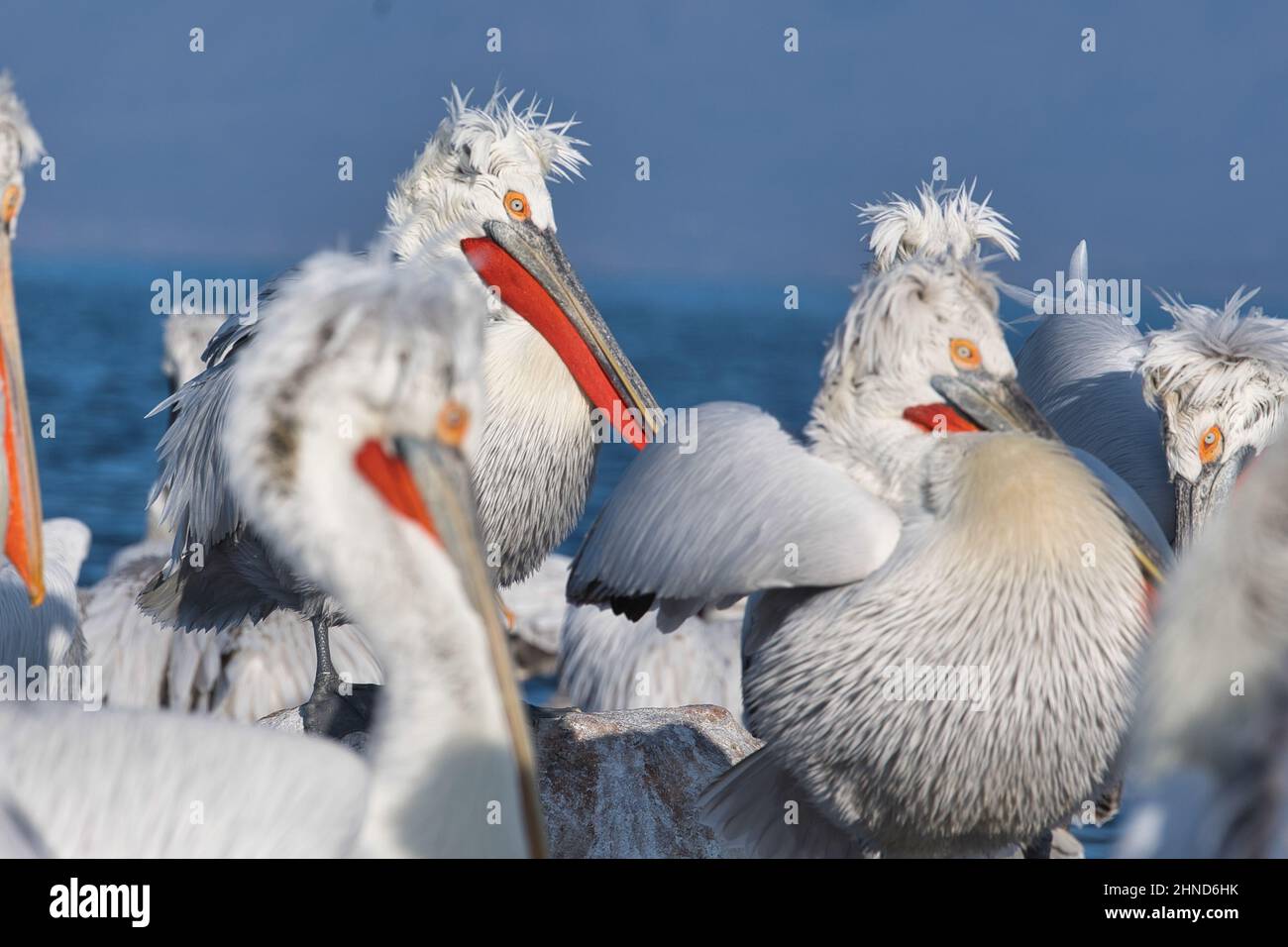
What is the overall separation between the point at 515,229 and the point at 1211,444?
2275 mm

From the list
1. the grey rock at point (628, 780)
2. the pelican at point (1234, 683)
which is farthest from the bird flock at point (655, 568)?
the grey rock at point (628, 780)

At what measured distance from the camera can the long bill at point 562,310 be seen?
5320mm

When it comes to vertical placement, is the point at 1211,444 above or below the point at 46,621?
above

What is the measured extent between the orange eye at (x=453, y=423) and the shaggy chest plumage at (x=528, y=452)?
2.50m

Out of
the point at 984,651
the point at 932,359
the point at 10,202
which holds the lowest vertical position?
the point at 984,651

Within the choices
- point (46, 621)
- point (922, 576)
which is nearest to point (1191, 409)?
point (922, 576)

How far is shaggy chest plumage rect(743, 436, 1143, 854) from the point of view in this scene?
3.63 metres

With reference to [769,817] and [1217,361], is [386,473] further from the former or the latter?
[1217,361]

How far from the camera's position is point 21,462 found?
3.88m

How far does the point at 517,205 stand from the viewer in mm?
5512

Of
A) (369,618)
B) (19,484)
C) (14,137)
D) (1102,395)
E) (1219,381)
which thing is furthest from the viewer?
(1102,395)

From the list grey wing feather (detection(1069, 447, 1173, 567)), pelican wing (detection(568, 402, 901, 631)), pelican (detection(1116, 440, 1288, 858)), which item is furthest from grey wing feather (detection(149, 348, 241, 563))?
pelican (detection(1116, 440, 1288, 858))

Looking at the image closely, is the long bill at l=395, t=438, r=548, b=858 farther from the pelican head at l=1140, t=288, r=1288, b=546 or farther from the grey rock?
the pelican head at l=1140, t=288, r=1288, b=546

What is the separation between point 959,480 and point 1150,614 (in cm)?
51
